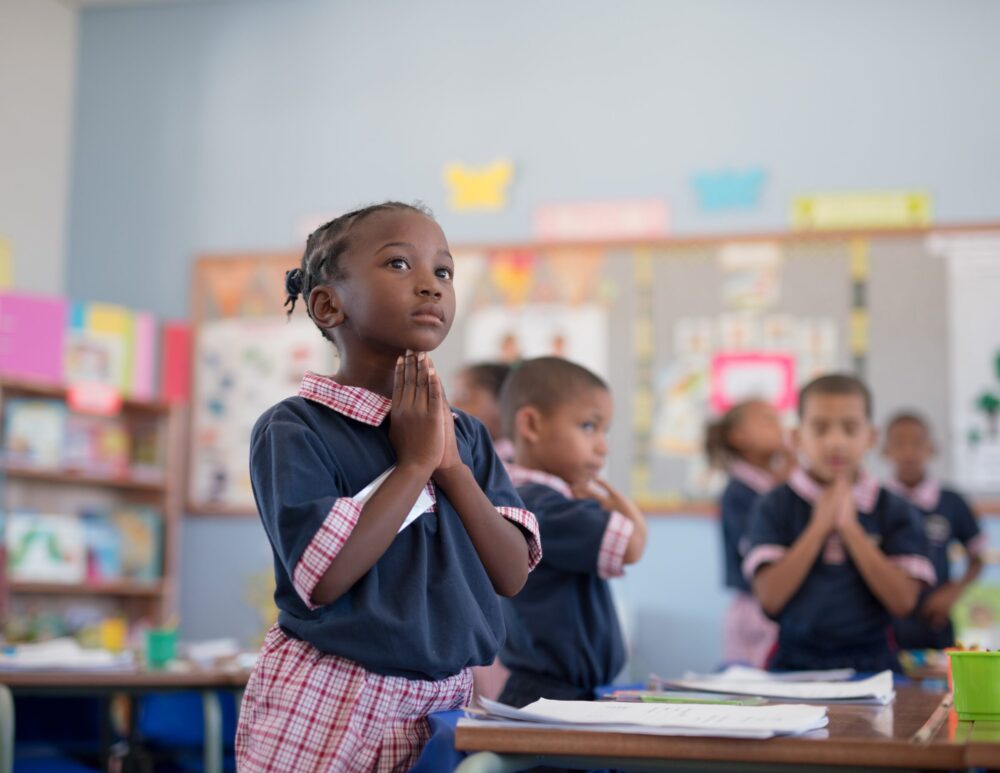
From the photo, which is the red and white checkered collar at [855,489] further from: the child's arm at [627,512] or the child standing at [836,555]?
the child's arm at [627,512]

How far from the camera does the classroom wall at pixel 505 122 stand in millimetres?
5023

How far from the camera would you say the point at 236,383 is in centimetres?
552

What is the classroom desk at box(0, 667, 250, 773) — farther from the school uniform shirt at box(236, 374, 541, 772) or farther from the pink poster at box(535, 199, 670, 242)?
the pink poster at box(535, 199, 670, 242)

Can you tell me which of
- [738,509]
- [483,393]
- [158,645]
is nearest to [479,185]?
[738,509]

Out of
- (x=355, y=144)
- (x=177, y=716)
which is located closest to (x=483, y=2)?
(x=355, y=144)

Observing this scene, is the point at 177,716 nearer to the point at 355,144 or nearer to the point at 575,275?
the point at 575,275

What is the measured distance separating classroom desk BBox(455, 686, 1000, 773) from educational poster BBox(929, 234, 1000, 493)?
12.8ft

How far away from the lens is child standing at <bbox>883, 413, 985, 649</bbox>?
352cm

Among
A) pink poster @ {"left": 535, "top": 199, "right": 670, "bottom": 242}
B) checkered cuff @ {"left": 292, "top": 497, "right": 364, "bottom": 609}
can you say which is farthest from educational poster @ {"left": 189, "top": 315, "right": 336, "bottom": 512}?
checkered cuff @ {"left": 292, "top": 497, "right": 364, "bottom": 609}

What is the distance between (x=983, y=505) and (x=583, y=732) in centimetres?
407

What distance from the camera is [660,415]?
5.09m

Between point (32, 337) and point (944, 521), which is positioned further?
point (32, 337)

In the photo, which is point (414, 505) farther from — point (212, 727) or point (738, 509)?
point (738, 509)

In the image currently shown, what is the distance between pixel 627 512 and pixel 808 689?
0.51 meters
